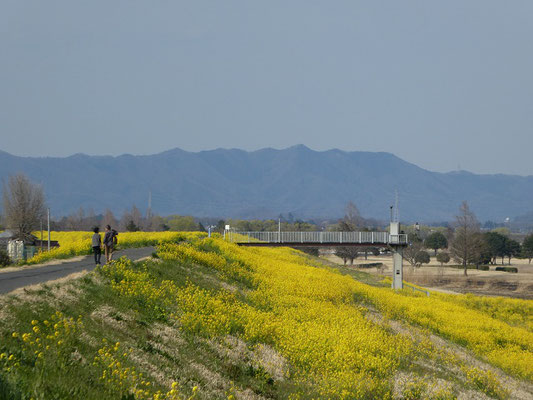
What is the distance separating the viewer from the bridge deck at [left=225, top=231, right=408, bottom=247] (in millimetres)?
59688

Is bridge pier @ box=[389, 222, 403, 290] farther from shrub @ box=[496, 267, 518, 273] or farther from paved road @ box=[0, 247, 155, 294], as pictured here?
shrub @ box=[496, 267, 518, 273]

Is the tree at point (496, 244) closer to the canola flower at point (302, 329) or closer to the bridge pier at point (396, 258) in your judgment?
the bridge pier at point (396, 258)

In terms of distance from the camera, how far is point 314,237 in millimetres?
60844

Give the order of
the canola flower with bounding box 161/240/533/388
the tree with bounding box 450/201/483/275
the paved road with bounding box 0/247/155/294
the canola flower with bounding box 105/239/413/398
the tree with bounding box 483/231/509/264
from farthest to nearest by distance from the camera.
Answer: the tree with bounding box 483/231/509/264 → the tree with bounding box 450/201/483/275 → the canola flower with bounding box 161/240/533/388 → the paved road with bounding box 0/247/155/294 → the canola flower with bounding box 105/239/413/398

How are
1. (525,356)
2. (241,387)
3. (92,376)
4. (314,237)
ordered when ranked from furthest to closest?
(314,237)
(525,356)
(241,387)
(92,376)

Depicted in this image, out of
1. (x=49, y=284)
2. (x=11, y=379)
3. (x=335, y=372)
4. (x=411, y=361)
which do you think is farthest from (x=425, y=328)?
(x=11, y=379)

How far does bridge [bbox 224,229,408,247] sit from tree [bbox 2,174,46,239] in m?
29.0

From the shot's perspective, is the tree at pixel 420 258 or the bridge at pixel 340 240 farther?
the tree at pixel 420 258

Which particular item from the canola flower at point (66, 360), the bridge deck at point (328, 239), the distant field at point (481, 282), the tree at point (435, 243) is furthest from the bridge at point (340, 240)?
the tree at point (435, 243)

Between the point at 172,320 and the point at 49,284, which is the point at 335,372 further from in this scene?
the point at 49,284

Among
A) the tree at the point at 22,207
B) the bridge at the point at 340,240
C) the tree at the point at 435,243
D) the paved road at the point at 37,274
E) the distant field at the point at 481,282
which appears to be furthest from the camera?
the tree at the point at 435,243

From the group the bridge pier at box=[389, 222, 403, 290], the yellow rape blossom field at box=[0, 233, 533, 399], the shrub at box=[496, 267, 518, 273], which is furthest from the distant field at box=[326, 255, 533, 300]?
the yellow rape blossom field at box=[0, 233, 533, 399]

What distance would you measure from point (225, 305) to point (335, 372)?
5.56m

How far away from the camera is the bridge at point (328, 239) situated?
5969 cm
